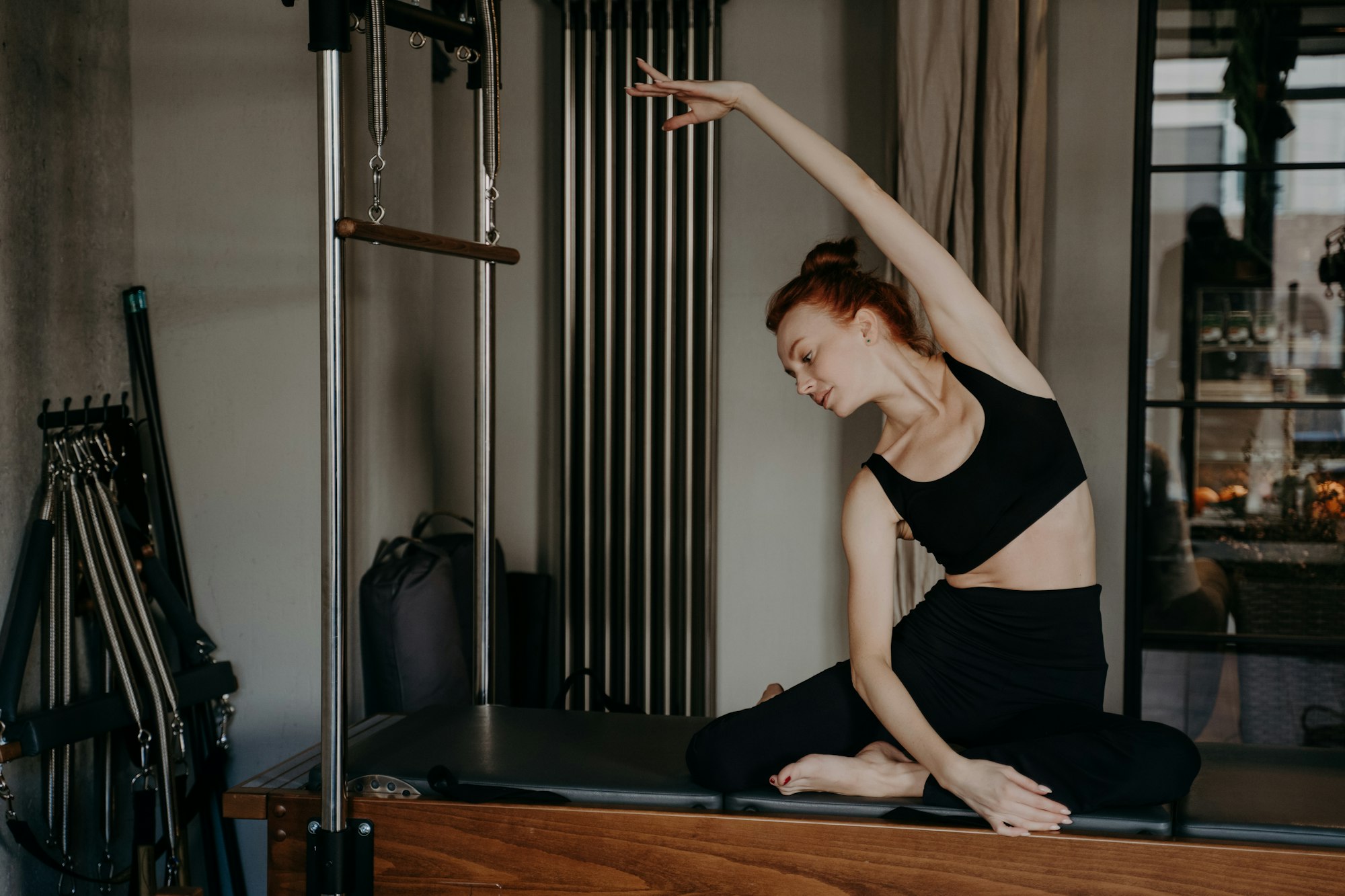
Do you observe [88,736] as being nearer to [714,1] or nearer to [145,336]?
[145,336]

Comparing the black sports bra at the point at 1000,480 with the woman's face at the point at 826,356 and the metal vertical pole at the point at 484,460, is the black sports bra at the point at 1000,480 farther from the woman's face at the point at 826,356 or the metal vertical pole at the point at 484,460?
the metal vertical pole at the point at 484,460

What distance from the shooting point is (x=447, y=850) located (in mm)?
1658

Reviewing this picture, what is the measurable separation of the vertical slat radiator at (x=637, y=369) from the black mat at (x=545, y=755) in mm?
1170

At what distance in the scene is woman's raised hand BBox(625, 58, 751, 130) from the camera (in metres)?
1.62

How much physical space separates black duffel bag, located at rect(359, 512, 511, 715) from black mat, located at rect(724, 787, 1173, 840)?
106cm

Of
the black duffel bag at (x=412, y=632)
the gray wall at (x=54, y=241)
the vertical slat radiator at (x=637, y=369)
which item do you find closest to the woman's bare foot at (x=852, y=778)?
the black duffel bag at (x=412, y=632)

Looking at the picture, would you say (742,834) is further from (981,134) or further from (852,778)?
(981,134)

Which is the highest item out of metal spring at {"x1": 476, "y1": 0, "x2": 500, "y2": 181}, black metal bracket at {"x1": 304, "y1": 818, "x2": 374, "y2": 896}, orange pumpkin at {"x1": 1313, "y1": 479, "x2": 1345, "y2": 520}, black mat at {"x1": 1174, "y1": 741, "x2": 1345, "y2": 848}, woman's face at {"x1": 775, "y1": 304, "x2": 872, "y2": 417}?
metal spring at {"x1": 476, "y1": 0, "x2": 500, "y2": 181}

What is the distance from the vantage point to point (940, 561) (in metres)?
1.79

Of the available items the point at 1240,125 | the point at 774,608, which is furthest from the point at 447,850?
the point at 1240,125

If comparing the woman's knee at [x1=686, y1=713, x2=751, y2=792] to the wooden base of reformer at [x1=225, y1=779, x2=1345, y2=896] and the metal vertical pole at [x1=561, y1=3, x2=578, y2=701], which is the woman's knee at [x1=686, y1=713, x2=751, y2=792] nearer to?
the wooden base of reformer at [x1=225, y1=779, x2=1345, y2=896]

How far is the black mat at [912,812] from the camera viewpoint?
1525mm

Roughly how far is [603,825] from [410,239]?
0.91 meters

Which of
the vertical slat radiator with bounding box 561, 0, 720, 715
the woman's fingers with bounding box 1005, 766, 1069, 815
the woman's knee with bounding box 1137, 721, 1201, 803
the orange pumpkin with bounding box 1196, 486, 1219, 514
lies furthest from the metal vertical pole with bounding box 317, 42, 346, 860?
the orange pumpkin with bounding box 1196, 486, 1219, 514
